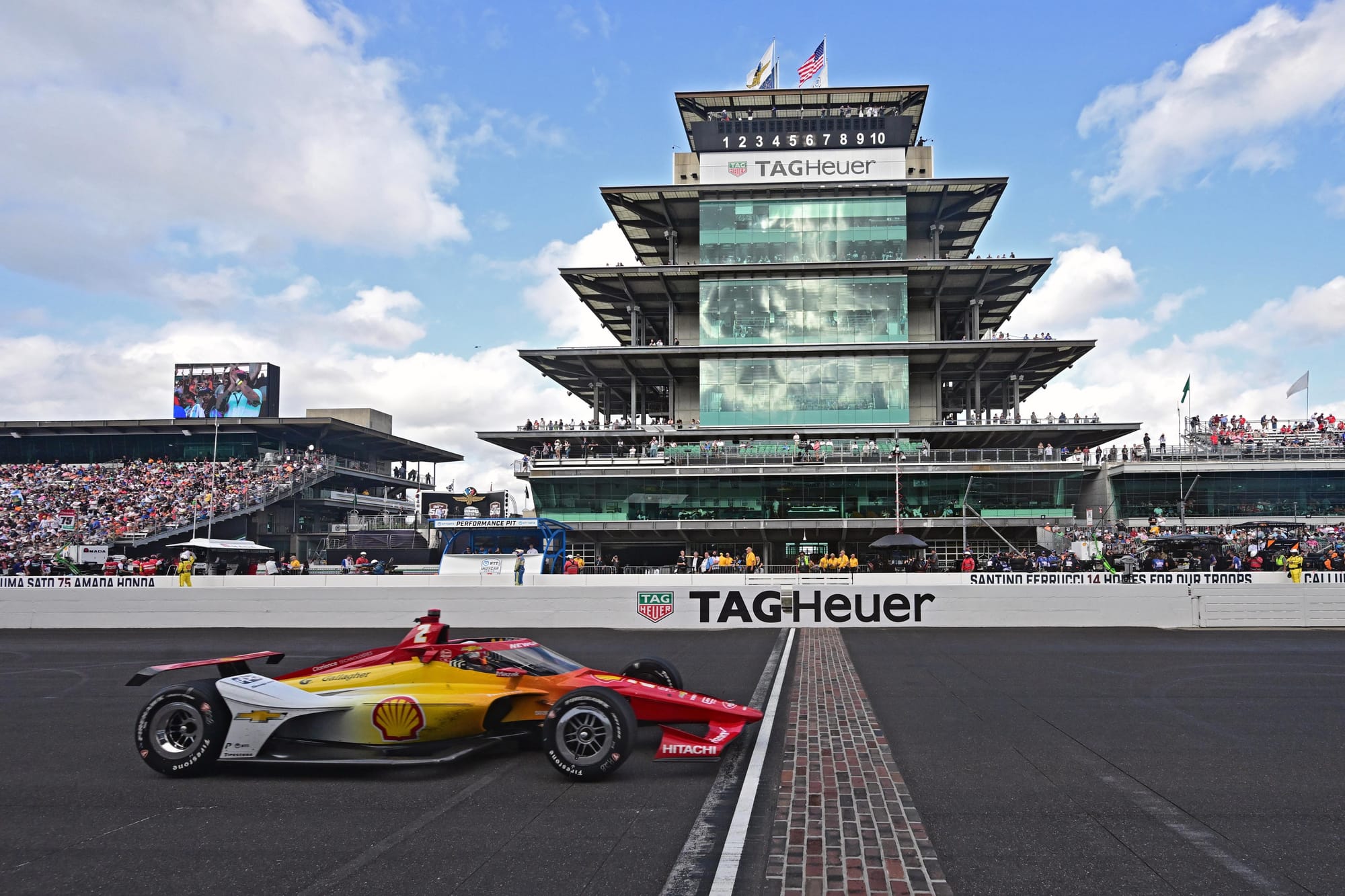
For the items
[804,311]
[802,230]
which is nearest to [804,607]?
[804,311]

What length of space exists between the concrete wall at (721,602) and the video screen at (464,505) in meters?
14.4

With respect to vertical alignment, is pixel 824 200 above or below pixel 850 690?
above

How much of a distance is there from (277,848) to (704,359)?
56586 millimetres

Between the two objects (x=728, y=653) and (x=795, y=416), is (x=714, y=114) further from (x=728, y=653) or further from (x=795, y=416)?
(x=728, y=653)

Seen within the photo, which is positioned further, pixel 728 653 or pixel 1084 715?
pixel 728 653

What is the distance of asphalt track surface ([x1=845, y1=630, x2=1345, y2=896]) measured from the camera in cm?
595

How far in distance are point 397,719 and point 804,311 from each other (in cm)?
5502

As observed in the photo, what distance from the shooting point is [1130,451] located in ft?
193

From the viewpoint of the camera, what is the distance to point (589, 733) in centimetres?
862

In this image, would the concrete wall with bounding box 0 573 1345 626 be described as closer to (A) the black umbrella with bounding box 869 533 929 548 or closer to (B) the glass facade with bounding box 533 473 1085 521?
(A) the black umbrella with bounding box 869 533 929 548

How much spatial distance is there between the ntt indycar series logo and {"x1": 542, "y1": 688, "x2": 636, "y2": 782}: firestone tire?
16.5 meters

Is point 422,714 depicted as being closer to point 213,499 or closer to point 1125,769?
point 1125,769

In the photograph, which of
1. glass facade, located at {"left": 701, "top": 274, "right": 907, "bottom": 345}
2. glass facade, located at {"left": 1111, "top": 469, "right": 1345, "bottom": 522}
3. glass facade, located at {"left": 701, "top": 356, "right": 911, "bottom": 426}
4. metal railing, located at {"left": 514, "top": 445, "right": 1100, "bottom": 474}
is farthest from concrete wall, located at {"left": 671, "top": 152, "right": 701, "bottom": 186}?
glass facade, located at {"left": 1111, "top": 469, "right": 1345, "bottom": 522}

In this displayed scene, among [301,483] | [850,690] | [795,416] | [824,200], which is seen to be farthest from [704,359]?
[850,690]
